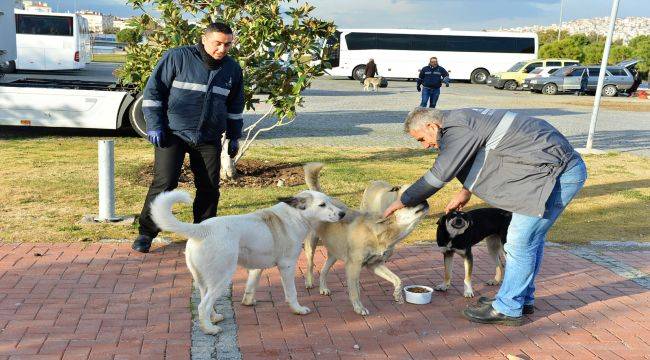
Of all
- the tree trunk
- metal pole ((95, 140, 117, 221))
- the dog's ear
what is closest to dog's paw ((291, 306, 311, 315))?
the dog's ear

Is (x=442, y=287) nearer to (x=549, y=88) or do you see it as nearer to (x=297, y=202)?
(x=297, y=202)

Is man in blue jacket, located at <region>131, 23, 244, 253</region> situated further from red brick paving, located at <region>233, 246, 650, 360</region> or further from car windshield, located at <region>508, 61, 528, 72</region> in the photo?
car windshield, located at <region>508, 61, 528, 72</region>

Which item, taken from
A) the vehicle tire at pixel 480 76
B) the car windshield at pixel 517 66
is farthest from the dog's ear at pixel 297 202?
the vehicle tire at pixel 480 76

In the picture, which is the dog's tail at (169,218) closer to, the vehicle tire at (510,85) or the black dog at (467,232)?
the black dog at (467,232)

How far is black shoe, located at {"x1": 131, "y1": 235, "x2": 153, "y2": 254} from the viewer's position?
600 cm

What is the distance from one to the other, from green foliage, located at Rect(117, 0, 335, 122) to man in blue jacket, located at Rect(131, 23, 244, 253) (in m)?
2.98

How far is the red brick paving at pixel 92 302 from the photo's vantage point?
13.1 ft

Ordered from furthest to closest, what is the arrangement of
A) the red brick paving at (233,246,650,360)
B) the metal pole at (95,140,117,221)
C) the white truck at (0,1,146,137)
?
the white truck at (0,1,146,137) < the metal pole at (95,140,117,221) < the red brick paving at (233,246,650,360)

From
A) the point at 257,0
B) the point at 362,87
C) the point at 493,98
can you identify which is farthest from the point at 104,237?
the point at 362,87

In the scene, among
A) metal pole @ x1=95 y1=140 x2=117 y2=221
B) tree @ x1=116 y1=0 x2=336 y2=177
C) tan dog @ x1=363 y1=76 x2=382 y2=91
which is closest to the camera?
metal pole @ x1=95 y1=140 x2=117 y2=221

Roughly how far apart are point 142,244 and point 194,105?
58.1 inches

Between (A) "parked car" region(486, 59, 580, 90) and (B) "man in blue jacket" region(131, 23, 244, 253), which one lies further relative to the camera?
(A) "parked car" region(486, 59, 580, 90)

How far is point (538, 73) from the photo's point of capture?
36.3 m

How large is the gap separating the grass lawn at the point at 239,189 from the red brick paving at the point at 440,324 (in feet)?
5.50
